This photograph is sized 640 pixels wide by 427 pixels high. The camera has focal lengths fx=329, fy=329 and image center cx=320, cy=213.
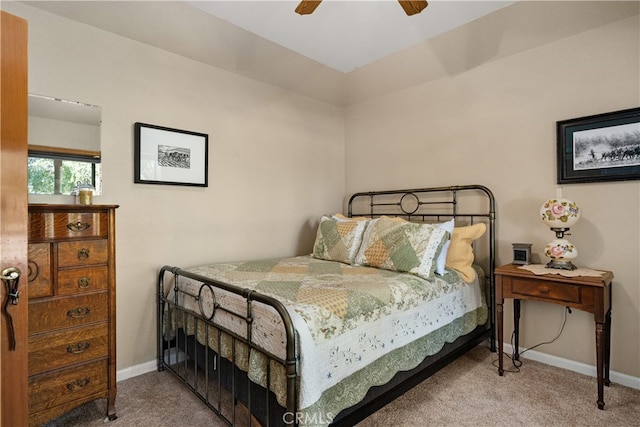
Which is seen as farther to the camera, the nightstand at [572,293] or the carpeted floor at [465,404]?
the nightstand at [572,293]

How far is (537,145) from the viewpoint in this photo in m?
2.59

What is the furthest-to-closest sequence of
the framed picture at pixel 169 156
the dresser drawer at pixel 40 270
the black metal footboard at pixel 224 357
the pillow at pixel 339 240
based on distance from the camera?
the pillow at pixel 339 240
the framed picture at pixel 169 156
the dresser drawer at pixel 40 270
the black metal footboard at pixel 224 357

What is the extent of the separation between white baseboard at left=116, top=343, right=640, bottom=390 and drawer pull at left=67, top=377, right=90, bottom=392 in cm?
61

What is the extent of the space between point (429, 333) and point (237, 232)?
5.96 ft

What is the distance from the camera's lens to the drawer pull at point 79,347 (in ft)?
5.67

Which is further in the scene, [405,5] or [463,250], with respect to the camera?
[463,250]

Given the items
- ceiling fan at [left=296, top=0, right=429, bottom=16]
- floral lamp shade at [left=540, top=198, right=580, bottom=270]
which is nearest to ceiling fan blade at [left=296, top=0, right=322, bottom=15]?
ceiling fan at [left=296, top=0, right=429, bottom=16]

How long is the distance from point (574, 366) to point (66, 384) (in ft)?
10.7

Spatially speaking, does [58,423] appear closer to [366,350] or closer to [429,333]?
[366,350]

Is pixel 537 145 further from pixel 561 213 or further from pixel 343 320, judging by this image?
pixel 343 320

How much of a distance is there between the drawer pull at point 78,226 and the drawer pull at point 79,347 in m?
0.61

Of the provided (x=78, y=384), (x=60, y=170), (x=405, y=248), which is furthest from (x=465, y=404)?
(x=60, y=170)

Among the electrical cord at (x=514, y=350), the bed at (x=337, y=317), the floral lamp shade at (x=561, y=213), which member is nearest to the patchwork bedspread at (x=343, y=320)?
the bed at (x=337, y=317)

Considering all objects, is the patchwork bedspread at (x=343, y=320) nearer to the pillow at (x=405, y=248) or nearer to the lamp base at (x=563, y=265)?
the pillow at (x=405, y=248)
